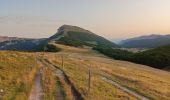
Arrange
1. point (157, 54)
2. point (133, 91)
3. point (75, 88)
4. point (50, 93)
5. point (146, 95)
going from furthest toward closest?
point (157, 54)
point (133, 91)
point (146, 95)
point (75, 88)
point (50, 93)

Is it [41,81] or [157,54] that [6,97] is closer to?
[41,81]

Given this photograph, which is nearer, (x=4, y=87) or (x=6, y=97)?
(x=6, y=97)

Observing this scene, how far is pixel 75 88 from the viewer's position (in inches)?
1679

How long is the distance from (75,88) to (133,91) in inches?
401

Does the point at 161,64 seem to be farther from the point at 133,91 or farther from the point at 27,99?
the point at 27,99

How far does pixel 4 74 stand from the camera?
49812 mm

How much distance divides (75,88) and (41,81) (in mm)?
7245

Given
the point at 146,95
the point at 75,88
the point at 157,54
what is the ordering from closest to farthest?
1. the point at 75,88
2. the point at 146,95
3. the point at 157,54

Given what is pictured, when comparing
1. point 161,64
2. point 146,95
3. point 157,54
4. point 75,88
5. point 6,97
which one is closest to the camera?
point 6,97

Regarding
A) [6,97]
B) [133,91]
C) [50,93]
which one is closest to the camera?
[6,97]

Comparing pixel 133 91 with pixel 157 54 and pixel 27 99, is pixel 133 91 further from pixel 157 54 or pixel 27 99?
pixel 157 54

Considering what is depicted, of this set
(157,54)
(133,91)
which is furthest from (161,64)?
(133,91)

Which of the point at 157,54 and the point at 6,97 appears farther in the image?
the point at 157,54

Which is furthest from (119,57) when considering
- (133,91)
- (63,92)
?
(63,92)
